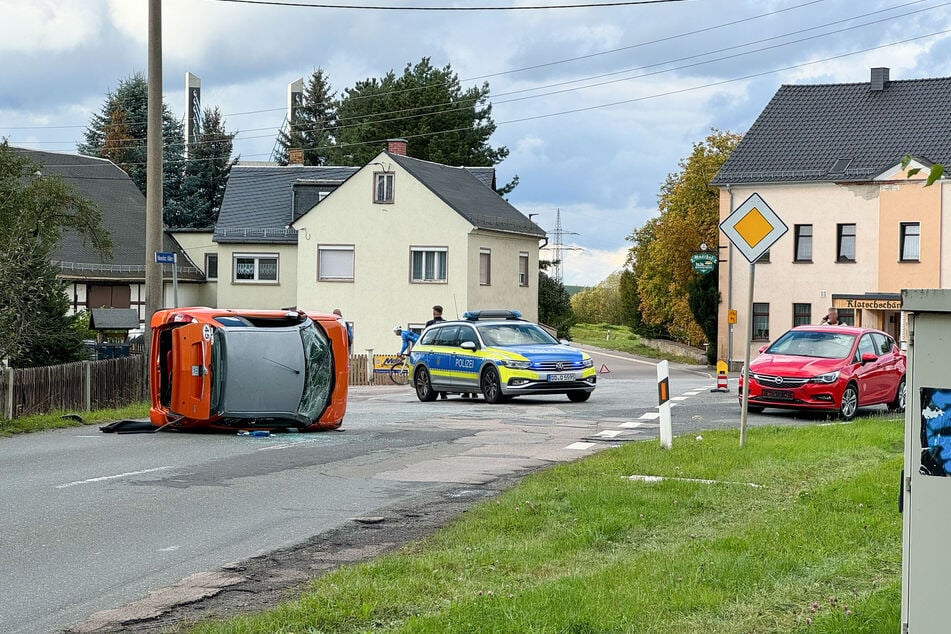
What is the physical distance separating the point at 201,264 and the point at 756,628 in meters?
59.4

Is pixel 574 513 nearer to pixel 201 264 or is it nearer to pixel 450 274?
pixel 450 274

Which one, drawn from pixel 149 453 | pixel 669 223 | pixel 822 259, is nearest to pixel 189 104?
pixel 669 223

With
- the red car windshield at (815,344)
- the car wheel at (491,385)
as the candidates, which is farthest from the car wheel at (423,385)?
the red car windshield at (815,344)

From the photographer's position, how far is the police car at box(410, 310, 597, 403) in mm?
25203

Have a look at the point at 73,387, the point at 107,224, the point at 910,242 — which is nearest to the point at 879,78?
the point at 910,242

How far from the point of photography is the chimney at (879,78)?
184 ft

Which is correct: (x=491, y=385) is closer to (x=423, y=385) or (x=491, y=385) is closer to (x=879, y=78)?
(x=423, y=385)

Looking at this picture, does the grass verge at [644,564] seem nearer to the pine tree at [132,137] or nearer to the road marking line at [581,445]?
the road marking line at [581,445]

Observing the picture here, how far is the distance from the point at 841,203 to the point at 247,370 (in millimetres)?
40720

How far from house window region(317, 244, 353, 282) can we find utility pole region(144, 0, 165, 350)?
3159 cm

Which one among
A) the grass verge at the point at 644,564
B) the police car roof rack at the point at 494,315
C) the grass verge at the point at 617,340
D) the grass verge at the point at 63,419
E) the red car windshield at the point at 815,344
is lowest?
the grass verge at the point at 617,340

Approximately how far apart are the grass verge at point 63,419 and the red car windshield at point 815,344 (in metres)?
11.7

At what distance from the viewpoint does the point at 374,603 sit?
678 cm

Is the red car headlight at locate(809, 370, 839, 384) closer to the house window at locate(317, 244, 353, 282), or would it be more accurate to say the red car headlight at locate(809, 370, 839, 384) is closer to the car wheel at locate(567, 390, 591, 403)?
the car wheel at locate(567, 390, 591, 403)
